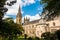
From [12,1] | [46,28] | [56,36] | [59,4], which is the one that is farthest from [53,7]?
[46,28]

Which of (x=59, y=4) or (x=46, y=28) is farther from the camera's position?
(x=46, y=28)

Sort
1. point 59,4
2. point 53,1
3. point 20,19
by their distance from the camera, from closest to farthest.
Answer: point 59,4 < point 53,1 < point 20,19

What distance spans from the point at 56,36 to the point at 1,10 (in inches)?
350

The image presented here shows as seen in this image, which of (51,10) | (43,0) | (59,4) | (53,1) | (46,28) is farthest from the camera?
Result: (46,28)

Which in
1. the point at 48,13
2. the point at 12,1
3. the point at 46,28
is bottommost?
the point at 46,28

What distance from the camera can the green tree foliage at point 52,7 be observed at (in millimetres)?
23716

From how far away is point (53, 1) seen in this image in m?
24.8

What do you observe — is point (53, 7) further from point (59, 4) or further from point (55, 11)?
point (59, 4)

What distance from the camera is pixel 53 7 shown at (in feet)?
83.0

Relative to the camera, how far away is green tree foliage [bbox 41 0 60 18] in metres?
23.7

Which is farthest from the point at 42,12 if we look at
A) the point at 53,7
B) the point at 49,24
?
the point at 49,24

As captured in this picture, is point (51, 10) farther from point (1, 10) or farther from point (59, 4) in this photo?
point (1, 10)

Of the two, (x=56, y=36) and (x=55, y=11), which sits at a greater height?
(x=55, y=11)

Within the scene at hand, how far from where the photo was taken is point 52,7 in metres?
25.5
